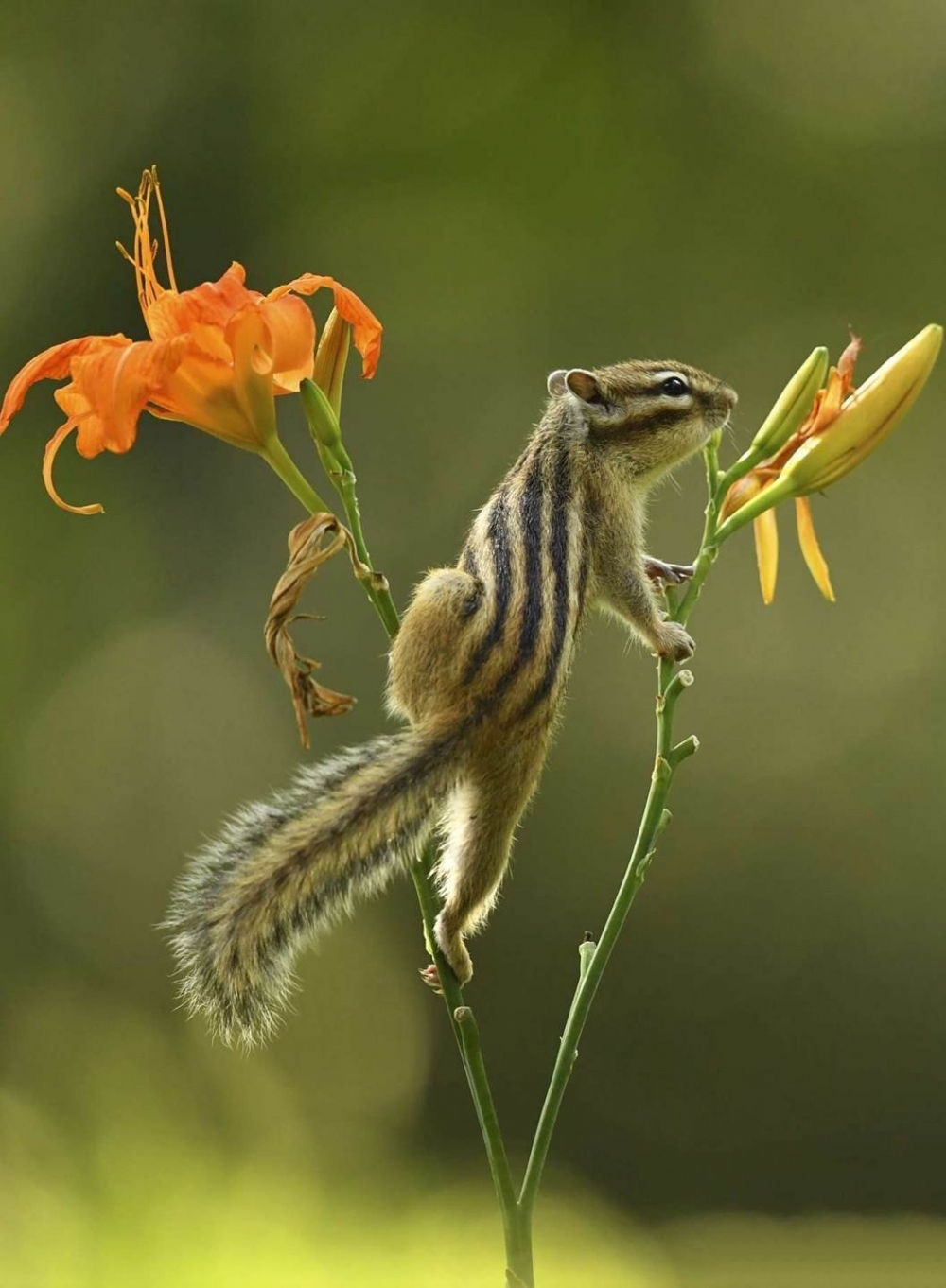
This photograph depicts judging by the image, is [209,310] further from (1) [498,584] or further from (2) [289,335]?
(1) [498,584]

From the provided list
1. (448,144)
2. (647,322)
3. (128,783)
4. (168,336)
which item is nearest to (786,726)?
(647,322)

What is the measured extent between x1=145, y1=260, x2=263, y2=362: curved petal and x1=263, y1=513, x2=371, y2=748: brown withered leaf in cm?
17

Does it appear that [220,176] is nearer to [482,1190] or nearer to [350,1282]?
[482,1190]

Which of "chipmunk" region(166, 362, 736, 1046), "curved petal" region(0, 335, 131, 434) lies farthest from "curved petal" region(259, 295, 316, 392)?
"chipmunk" region(166, 362, 736, 1046)

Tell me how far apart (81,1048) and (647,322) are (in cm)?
300

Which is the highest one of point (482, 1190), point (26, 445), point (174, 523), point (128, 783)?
point (26, 445)

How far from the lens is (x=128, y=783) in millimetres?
5055

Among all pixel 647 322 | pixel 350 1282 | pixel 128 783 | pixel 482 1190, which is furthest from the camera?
pixel 647 322

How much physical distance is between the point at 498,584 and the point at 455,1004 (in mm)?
389

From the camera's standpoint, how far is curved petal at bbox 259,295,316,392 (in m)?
1.26

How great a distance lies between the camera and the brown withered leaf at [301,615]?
1.20 metres

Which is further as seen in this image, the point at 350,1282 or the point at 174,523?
the point at 174,523

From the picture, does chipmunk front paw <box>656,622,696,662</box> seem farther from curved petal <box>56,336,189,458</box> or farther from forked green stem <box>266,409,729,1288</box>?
curved petal <box>56,336,189,458</box>

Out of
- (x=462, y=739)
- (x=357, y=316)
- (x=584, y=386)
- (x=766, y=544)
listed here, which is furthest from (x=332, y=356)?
(x=584, y=386)
